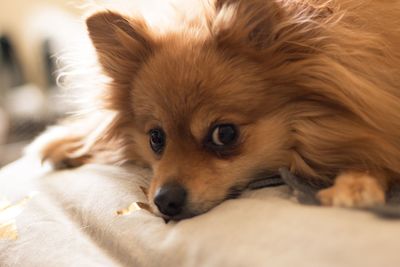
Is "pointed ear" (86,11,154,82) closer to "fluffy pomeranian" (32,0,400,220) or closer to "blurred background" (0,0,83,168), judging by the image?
"fluffy pomeranian" (32,0,400,220)

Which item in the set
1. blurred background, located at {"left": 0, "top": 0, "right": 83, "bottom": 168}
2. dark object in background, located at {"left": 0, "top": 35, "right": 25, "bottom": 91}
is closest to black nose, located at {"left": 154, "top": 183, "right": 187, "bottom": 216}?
blurred background, located at {"left": 0, "top": 0, "right": 83, "bottom": 168}

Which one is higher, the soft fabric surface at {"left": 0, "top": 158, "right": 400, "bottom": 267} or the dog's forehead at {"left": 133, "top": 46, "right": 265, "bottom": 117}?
the dog's forehead at {"left": 133, "top": 46, "right": 265, "bottom": 117}

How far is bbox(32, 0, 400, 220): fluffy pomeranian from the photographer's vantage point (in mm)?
1280

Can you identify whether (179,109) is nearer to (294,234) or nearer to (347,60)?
(347,60)

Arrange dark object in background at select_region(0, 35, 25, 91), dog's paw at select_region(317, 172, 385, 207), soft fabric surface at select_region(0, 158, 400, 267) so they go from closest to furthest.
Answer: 1. soft fabric surface at select_region(0, 158, 400, 267)
2. dog's paw at select_region(317, 172, 385, 207)
3. dark object in background at select_region(0, 35, 25, 91)

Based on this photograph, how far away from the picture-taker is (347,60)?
132cm

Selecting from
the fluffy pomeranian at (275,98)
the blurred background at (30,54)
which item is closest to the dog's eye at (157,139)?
the fluffy pomeranian at (275,98)

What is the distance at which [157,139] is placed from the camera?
5.07ft

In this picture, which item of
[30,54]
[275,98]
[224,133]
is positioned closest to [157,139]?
[224,133]

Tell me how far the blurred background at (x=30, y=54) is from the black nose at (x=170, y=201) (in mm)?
2986

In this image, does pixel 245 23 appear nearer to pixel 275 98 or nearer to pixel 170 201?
pixel 275 98

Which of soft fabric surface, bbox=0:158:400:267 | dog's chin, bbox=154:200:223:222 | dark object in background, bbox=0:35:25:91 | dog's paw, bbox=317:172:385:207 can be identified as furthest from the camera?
dark object in background, bbox=0:35:25:91

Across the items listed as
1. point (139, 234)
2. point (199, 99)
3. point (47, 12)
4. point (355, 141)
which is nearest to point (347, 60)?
point (355, 141)

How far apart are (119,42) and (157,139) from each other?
1.17ft
